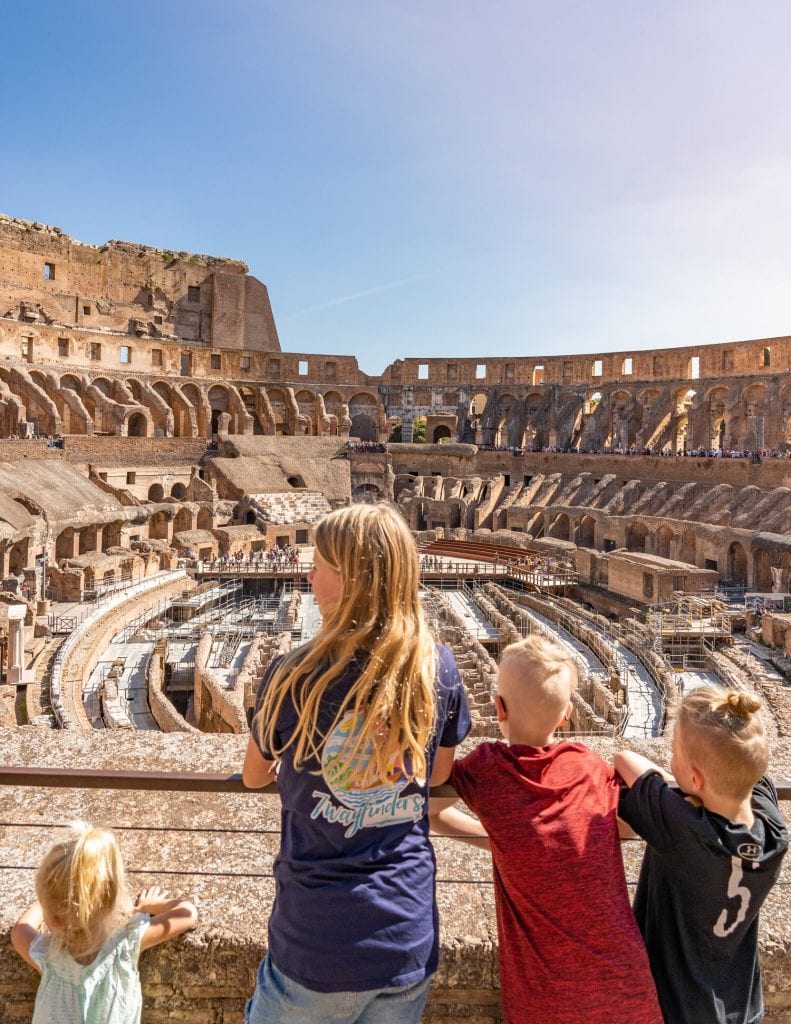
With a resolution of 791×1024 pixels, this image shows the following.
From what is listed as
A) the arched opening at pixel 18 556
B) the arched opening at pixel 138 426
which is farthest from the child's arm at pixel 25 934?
the arched opening at pixel 138 426

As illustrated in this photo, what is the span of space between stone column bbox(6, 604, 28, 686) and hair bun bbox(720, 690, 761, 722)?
15.3 m

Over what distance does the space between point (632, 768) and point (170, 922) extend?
156 centimetres

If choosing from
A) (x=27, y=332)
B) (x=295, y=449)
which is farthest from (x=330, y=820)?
(x=27, y=332)

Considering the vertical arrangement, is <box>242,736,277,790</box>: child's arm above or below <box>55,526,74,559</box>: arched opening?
above

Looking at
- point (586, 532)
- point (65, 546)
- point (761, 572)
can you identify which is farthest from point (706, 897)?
point (586, 532)

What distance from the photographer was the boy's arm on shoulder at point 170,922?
7.27 feet

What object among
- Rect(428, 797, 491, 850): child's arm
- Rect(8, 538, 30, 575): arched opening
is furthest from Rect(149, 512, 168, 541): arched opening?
Rect(428, 797, 491, 850): child's arm

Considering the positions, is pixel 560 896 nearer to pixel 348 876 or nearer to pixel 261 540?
pixel 348 876

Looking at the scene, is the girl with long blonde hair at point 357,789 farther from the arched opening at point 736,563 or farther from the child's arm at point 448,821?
the arched opening at point 736,563

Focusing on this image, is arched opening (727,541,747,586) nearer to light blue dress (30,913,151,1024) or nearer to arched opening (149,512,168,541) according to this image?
arched opening (149,512,168,541)

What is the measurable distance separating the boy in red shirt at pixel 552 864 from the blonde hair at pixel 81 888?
40.7 inches

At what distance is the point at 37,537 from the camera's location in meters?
21.2

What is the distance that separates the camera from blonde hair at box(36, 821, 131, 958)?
1976mm

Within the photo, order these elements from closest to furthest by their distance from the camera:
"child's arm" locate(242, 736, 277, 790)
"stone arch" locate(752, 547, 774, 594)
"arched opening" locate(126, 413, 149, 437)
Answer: "child's arm" locate(242, 736, 277, 790) < "stone arch" locate(752, 547, 774, 594) < "arched opening" locate(126, 413, 149, 437)
